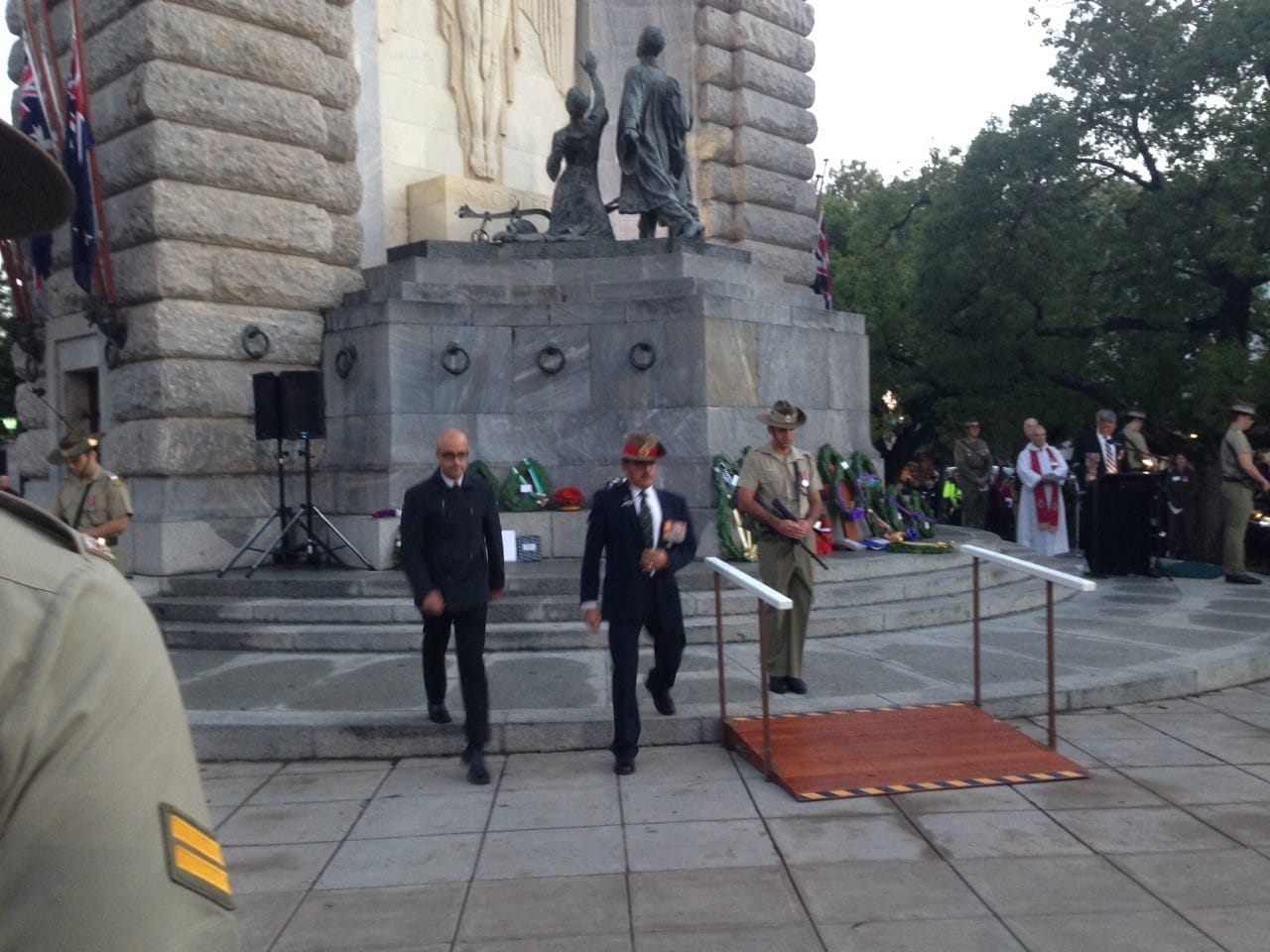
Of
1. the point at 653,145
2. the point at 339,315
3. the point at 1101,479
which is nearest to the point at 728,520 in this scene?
the point at 1101,479

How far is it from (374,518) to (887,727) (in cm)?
648

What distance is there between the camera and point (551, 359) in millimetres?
12859

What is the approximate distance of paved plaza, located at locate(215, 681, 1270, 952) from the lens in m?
4.42

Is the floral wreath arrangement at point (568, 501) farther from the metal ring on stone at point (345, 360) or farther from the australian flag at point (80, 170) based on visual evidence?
the australian flag at point (80, 170)

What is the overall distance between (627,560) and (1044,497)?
954cm

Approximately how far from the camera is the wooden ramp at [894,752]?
6.19m

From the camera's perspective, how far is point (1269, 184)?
17.6 meters

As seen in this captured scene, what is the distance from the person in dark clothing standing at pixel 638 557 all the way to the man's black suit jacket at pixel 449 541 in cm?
60

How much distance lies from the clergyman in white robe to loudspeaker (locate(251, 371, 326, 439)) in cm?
856

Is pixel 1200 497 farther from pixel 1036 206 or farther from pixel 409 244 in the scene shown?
pixel 409 244

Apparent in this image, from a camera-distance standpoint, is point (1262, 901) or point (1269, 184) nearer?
point (1262, 901)

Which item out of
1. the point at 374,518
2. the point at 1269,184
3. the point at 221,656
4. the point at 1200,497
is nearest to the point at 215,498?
the point at 374,518

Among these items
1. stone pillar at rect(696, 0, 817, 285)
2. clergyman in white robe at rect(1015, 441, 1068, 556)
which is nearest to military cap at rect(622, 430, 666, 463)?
clergyman in white robe at rect(1015, 441, 1068, 556)

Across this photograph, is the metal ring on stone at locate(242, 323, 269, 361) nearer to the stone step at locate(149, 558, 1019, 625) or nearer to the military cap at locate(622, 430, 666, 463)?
the stone step at locate(149, 558, 1019, 625)
